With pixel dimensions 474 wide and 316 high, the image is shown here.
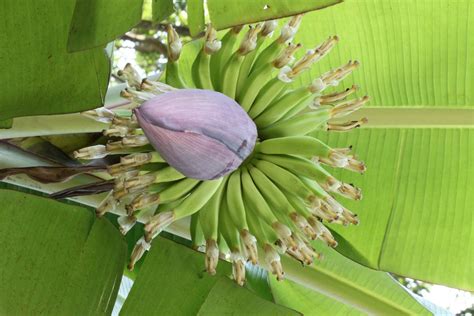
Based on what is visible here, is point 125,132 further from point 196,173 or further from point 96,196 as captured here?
point 96,196

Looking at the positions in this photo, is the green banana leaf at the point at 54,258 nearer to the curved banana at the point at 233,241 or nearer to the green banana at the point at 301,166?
the curved banana at the point at 233,241

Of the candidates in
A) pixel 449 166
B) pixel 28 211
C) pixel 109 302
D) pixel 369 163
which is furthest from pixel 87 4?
pixel 449 166

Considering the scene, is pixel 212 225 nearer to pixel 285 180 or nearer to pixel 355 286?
pixel 285 180

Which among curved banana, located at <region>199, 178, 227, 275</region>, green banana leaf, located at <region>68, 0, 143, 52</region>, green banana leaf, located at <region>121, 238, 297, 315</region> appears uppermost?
green banana leaf, located at <region>68, 0, 143, 52</region>

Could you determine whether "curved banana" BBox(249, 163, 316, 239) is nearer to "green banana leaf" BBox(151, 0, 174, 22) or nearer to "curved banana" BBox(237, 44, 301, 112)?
"curved banana" BBox(237, 44, 301, 112)

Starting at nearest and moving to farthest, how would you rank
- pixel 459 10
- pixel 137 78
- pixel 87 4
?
pixel 87 4 < pixel 137 78 < pixel 459 10

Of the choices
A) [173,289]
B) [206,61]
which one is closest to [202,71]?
[206,61]

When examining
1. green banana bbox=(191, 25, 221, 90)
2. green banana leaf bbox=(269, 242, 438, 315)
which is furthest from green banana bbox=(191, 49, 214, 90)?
green banana leaf bbox=(269, 242, 438, 315)
